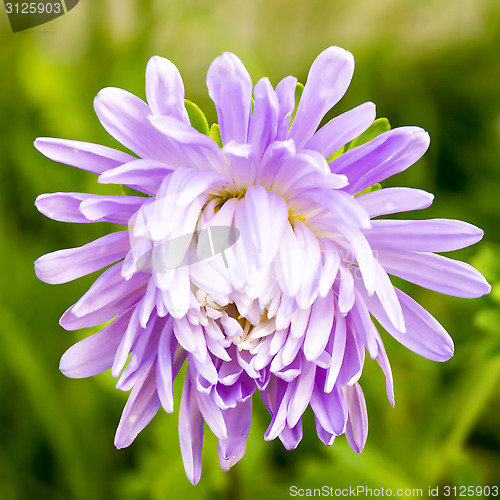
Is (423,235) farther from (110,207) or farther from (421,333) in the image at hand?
(110,207)

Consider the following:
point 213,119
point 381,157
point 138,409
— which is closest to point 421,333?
point 381,157

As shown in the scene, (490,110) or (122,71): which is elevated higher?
(122,71)

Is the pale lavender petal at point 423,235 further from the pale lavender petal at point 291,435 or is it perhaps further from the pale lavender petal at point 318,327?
the pale lavender petal at point 291,435

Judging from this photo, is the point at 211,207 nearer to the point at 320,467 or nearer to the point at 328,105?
the point at 328,105

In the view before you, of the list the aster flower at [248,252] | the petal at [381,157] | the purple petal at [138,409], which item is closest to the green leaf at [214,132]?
the aster flower at [248,252]

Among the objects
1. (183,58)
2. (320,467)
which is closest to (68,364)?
(320,467)

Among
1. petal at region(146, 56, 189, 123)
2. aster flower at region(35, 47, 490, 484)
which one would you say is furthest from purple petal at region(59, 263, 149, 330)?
petal at region(146, 56, 189, 123)

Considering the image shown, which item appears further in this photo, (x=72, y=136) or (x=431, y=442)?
(x=72, y=136)
